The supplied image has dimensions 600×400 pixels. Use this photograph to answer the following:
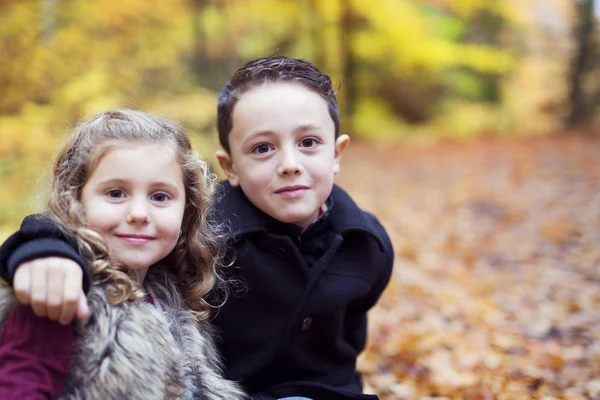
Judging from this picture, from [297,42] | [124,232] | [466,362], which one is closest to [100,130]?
[124,232]

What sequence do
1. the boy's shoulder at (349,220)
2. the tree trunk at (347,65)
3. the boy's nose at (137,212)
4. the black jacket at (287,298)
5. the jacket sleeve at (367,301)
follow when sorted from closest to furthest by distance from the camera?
the boy's nose at (137,212)
the black jacket at (287,298)
the boy's shoulder at (349,220)
the jacket sleeve at (367,301)
the tree trunk at (347,65)

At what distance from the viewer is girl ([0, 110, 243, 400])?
1.49 m

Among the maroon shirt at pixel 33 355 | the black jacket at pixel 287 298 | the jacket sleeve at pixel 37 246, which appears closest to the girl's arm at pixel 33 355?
the maroon shirt at pixel 33 355

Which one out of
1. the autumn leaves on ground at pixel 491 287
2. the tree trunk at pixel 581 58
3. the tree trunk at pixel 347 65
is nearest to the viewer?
the autumn leaves on ground at pixel 491 287

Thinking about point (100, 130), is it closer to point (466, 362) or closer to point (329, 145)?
point (329, 145)

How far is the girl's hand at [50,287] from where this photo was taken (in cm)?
141

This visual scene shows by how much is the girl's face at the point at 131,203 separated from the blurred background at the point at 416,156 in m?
0.28

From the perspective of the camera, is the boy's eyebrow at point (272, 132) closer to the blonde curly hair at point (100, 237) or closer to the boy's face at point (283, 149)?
the boy's face at point (283, 149)

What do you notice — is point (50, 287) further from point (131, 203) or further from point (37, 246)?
point (131, 203)

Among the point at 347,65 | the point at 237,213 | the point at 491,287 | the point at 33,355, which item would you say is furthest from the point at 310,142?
the point at 347,65

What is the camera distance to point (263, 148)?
2111mm

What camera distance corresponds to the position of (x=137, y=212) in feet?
5.43

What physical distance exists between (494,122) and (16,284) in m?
20.0

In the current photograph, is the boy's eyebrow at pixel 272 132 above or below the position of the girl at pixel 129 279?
above
